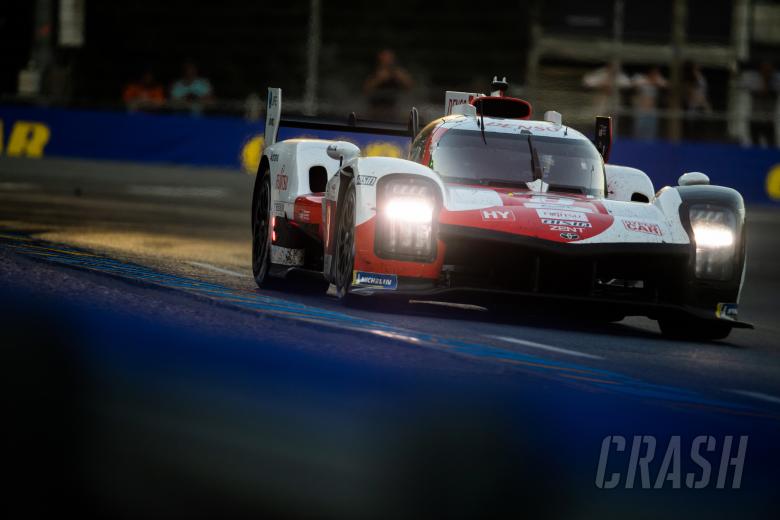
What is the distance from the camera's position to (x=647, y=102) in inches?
1050

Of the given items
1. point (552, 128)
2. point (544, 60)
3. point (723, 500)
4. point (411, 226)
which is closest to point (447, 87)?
point (544, 60)

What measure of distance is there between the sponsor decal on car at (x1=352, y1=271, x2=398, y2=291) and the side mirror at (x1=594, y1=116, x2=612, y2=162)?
2982 millimetres

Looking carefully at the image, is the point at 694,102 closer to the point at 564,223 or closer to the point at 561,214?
the point at 561,214

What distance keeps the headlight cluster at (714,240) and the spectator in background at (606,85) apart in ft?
51.4

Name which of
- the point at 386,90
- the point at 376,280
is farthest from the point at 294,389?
the point at 386,90

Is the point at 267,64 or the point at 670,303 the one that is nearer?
the point at 670,303

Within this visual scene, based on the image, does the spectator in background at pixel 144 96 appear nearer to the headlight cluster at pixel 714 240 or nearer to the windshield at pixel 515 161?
the windshield at pixel 515 161

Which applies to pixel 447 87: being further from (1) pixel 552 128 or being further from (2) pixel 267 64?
(1) pixel 552 128

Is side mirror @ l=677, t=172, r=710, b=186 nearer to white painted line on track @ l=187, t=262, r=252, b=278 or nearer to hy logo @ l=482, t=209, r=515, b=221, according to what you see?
hy logo @ l=482, t=209, r=515, b=221

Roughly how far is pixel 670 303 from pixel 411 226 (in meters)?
1.60

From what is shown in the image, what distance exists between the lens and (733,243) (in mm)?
9172

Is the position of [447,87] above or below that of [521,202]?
above

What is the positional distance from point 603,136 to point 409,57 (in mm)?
19482

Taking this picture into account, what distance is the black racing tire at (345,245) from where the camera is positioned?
890cm
